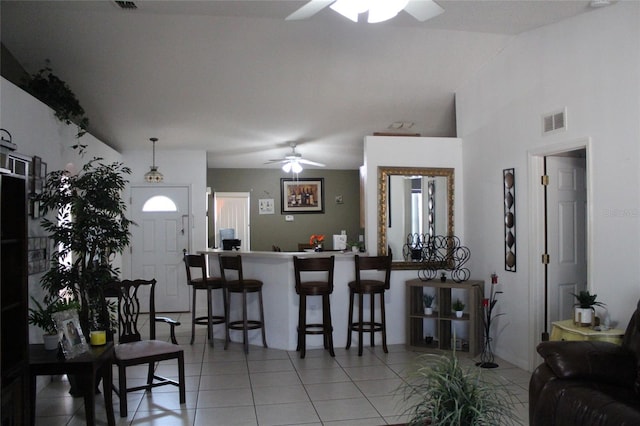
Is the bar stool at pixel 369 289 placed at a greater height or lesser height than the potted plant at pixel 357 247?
lesser

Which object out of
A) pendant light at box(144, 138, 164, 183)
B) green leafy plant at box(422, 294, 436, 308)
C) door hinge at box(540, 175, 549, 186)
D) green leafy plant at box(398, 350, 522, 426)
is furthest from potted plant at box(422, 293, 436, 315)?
pendant light at box(144, 138, 164, 183)

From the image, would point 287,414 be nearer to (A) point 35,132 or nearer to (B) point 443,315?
(B) point 443,315

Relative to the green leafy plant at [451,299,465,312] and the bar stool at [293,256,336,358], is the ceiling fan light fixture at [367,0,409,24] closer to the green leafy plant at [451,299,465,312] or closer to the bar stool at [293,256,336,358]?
the bar stool at [293,256,336,358]

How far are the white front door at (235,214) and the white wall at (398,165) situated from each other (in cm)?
423

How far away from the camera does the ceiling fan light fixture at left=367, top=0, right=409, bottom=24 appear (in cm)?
254

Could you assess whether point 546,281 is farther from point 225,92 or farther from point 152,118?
point 152,118

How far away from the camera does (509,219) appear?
4.71 meters

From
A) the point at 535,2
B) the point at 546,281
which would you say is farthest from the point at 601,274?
the point at 535,2

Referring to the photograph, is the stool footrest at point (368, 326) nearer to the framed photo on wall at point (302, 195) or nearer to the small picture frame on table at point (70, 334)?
the small picture frame on table at point (70, 334)

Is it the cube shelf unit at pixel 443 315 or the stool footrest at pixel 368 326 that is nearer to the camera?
the cube shelf unit at pixel 443 315

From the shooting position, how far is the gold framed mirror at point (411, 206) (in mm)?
5477

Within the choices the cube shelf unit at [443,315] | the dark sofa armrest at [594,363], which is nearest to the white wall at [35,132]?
the cube shelf unit at [443,315]

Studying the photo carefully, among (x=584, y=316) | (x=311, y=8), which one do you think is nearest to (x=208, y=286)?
(x=311, y=8)

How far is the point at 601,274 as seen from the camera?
143 inches
